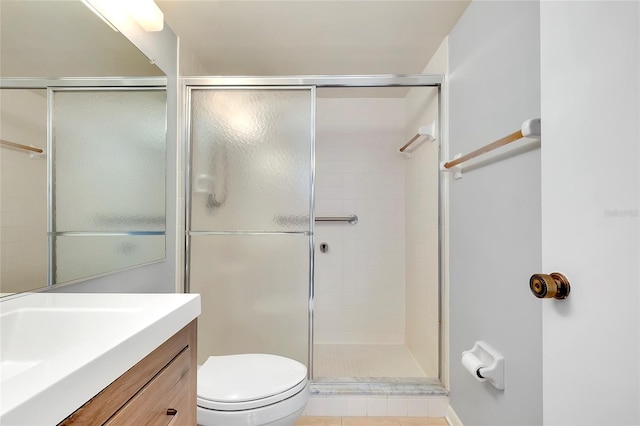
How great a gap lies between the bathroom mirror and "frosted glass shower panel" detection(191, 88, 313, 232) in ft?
1.13

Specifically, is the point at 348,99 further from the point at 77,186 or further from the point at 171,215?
the point at 77,186

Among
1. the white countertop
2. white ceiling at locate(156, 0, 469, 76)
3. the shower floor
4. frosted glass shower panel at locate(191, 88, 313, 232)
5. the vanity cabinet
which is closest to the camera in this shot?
the white countertop

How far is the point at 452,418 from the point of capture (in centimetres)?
172

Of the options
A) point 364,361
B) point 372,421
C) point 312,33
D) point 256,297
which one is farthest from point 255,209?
point 364,361

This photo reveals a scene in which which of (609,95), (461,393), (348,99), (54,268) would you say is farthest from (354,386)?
(348,99)

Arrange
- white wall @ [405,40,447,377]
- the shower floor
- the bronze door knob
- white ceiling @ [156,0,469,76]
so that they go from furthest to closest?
1. the shower floor
2. white wall @ [405,40,447,377]
3. white ceiling @ [156,0,469,76]
4. the bronze door knob

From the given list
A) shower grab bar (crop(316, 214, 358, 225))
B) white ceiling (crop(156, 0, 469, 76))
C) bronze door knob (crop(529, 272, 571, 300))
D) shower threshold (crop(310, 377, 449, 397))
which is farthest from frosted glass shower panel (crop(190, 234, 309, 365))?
bronze door knob (crop(529, 272, 571, 300))

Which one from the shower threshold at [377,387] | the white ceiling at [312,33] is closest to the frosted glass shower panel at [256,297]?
the shower threshold at [377,387]

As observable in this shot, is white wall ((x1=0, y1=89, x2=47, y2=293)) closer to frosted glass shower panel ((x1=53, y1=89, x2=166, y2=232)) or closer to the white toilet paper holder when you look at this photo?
frosted glass shower panel ((x1=53, y1=89, x2=166, y2=232))

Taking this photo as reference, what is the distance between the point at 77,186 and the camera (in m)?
1.10

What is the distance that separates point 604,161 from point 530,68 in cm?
69

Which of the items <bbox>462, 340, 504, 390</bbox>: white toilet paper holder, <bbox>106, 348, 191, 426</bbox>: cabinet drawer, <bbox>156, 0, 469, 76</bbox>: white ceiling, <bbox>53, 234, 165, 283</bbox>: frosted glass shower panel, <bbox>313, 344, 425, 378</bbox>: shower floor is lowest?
<bbox>313, 344, 425, 378</bbox>: shower floor

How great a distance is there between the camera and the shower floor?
2.21 m

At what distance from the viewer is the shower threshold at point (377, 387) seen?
1804mm
